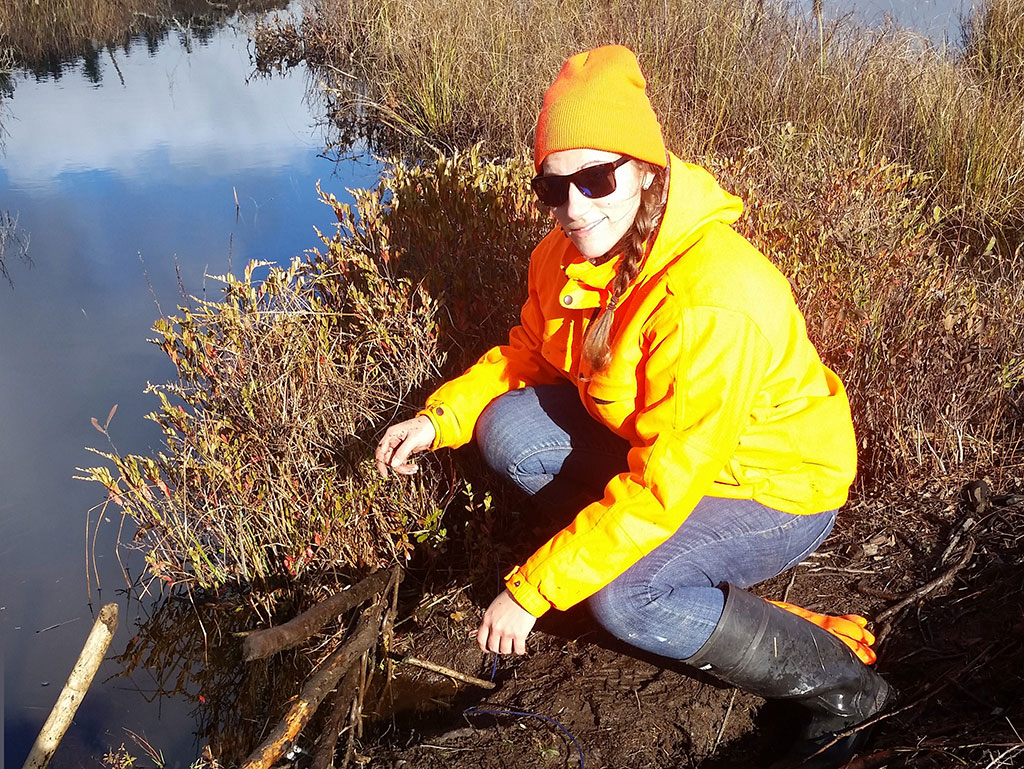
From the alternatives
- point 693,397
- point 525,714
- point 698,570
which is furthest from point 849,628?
point 693,397

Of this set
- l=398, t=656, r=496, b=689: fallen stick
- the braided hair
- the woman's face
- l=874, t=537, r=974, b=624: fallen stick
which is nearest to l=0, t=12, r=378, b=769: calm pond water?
l=398, t=656, r=496, b=689: fallen stick

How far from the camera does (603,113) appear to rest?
2.07m

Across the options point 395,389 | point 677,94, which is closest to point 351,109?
point 677,94

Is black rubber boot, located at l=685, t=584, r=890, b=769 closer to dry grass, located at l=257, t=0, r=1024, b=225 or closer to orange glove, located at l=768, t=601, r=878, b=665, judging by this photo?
orange glove, located at l=768, t=601, r=878, b=665

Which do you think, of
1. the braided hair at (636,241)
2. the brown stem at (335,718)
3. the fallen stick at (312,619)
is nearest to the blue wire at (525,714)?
the brown stem at (335,718)

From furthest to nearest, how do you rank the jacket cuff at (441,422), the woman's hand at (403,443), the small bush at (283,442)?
the small bush at (283,442) < the jacket cuff at (441,422) < the woman's hand at (403,443)

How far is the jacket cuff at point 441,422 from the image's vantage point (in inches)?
110

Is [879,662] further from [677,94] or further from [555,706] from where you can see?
[677,94]

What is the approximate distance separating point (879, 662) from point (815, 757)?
1.49 feet

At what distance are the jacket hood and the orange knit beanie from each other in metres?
0.08

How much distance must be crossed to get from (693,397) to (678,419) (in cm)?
6

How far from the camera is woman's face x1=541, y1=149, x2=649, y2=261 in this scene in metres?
2.15

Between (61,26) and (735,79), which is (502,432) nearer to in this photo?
(735,79)

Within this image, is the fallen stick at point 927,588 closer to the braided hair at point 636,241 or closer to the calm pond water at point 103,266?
the braided hair at point 636,241
